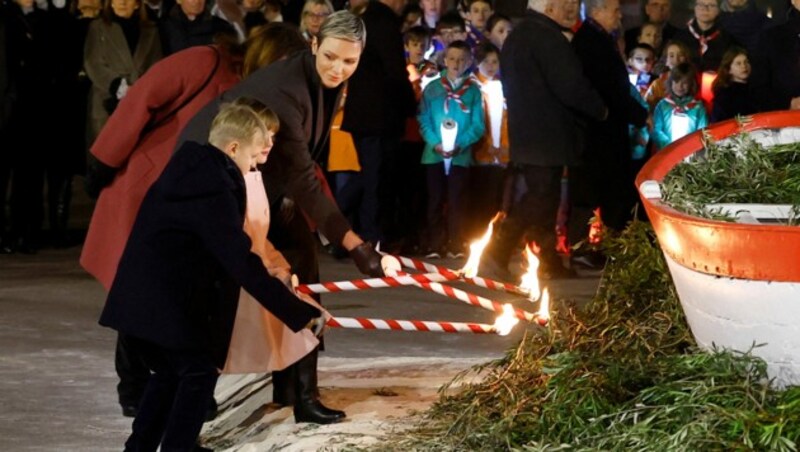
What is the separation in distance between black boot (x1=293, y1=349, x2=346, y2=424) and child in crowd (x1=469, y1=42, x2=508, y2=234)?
258 inches

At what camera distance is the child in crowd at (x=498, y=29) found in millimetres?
14891

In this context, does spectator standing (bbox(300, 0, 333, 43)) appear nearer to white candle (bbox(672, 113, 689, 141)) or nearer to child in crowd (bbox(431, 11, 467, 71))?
child in crowd (bbox(431, 11, 467, 71))

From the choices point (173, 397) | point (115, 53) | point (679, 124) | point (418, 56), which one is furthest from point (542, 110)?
point (173, 397)

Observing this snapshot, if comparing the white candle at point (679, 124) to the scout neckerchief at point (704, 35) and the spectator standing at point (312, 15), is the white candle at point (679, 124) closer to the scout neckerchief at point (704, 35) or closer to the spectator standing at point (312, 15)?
the scout neckerchief at point (704, 35)

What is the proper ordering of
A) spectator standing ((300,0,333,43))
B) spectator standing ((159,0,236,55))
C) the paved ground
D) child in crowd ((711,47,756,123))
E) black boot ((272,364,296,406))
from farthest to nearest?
child in crowd ((711,47,756,123)), spectator standing ((300,0,333,43)), spectator standing ((159,0,236,55)), black boot ((272,364,296,406)), the paved ground

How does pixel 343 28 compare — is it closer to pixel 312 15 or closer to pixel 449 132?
pixel 312 15

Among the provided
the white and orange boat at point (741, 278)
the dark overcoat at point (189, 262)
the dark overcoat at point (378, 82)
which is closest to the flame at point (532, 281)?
the white and orange boat at point (741, 278)

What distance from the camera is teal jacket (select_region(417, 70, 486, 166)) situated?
45.6ft

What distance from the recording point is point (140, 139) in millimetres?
8250

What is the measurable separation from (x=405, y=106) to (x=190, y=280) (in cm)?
730

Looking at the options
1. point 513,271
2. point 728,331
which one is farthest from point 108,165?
point 513,271

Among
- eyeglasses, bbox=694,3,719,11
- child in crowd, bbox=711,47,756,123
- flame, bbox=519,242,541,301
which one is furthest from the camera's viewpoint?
eyeglasses, bbox=694,3,719,11

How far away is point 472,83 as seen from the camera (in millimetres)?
14078

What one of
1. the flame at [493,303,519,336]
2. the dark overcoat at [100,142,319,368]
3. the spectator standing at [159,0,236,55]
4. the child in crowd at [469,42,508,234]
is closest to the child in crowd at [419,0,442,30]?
the child in crowd at [469,42,508,234]
